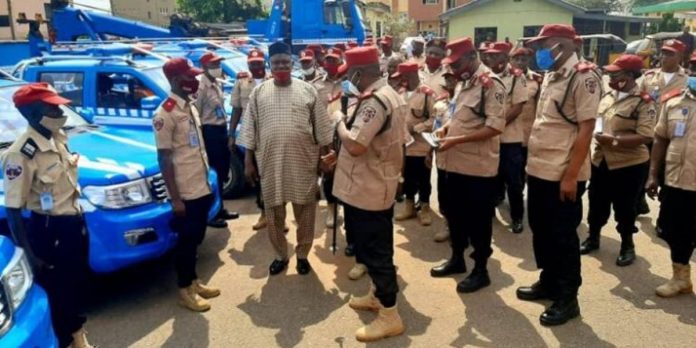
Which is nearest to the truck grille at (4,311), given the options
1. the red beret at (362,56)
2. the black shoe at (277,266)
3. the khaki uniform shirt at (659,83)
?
the red beret at (362,56)

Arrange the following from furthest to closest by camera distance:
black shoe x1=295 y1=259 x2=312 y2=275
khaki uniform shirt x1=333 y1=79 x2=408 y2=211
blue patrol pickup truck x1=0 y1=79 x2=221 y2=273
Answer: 1. black shoe x1=295 y1=259 x2=312 y2=275
2. blue patrol pickup truck x1=0 y1=79 x2=221 y2=273
3. khaki uniform shirt x1=333 y1=79 x2=408 y2=211

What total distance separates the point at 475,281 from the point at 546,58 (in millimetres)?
1732

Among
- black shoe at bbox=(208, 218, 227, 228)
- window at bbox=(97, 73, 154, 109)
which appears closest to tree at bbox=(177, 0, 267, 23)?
window at bbox=(97, 73, 154, 109)

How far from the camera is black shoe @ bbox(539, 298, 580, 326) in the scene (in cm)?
343

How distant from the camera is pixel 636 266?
14.2 feet

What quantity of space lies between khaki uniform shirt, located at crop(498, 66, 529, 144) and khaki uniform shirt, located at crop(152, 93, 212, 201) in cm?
298

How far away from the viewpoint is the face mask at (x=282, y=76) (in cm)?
400

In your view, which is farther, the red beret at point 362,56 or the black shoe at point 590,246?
the black shoe at point 590,246

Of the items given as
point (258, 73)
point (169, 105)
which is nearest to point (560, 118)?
point (169, 105)

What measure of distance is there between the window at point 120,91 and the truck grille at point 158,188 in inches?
86.6

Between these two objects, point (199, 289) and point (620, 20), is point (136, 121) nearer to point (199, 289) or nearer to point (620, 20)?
point (199, 289)

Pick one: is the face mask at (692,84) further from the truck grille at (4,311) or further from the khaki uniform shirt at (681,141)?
the truck grille at (4,311)

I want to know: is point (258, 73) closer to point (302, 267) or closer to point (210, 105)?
point (210, 105)

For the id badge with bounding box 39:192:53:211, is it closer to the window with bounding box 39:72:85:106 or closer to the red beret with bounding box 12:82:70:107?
the red beret with bounding box 12:82:70:107
